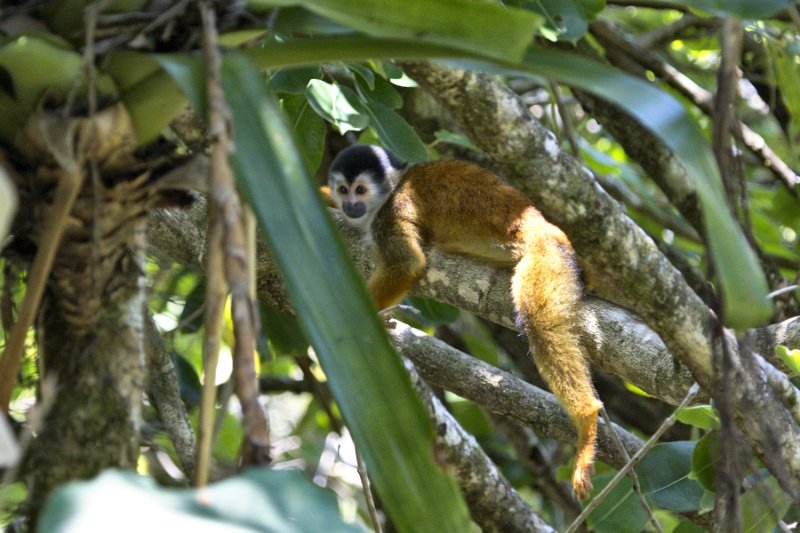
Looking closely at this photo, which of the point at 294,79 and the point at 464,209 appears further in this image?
the point at 464,209

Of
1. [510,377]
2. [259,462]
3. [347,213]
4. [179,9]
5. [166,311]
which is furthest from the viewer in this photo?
[347,213]

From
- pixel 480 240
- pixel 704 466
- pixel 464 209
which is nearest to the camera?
pixel 704 466

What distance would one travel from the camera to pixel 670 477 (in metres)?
2.72

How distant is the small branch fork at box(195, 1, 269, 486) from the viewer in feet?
3.12

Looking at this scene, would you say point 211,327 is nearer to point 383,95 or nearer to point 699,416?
point 699,416

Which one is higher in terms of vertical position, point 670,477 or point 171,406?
point 670,477

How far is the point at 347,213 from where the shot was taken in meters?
4.16

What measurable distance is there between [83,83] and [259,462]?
56 centimetres

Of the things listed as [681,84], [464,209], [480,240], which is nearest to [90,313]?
[480,240]

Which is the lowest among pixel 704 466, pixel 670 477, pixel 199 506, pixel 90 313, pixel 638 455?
pixel 670 477

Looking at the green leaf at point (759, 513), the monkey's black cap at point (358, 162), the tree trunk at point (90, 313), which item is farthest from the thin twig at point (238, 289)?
the monkey's black cap at point (358, 162)

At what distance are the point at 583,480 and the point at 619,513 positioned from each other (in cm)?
38

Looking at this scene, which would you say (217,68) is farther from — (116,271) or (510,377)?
(510,377)

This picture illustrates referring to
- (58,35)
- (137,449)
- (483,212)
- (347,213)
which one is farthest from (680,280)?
(347,213)
